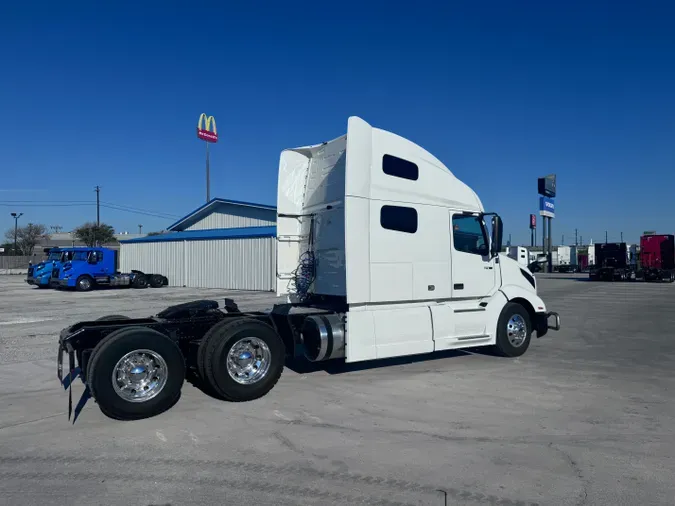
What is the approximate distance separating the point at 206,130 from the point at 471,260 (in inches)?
1862

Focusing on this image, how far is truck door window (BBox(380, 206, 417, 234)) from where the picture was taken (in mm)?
7895

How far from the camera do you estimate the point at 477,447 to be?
5199 mm

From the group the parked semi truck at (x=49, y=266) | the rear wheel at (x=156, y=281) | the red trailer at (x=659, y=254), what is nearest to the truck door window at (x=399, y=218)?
the parked semi truck at (x=49, y=266)

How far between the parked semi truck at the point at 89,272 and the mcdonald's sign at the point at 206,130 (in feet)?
78.4

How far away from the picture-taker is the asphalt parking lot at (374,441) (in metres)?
4.23

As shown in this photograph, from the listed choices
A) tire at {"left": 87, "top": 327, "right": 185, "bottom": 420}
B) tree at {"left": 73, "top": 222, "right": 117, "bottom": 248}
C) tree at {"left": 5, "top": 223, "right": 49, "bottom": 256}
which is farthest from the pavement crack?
tree at {"left": 5, "top": 223, "right": 49, "bottom": 256}

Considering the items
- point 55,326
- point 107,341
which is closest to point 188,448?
point 107,341

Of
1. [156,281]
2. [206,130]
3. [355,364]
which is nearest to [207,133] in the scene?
[206,130]

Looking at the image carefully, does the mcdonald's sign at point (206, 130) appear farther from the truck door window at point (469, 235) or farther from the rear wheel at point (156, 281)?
the truck door window at point (469, 235)

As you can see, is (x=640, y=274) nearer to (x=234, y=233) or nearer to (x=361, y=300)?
(x=234, y=233)

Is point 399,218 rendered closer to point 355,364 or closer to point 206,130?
point 355,364

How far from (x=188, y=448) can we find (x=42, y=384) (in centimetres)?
398

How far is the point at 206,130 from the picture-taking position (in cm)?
5203

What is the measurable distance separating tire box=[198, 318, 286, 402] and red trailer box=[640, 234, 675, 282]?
134 ft
